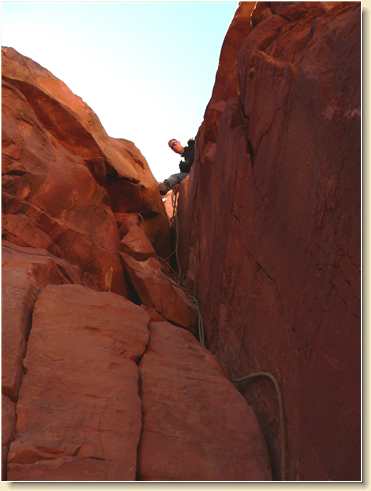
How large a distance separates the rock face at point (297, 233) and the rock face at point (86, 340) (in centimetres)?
44

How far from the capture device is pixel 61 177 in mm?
5191

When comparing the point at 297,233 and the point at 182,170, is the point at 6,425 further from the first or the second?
the point at 182,170

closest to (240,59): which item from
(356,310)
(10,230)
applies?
(10,230)

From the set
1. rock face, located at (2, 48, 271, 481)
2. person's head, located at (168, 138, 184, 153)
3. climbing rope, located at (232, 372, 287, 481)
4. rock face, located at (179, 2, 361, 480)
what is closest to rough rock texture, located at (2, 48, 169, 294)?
rock face, located at (2, 48, 271, 481)

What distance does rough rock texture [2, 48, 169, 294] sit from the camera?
4.80 m

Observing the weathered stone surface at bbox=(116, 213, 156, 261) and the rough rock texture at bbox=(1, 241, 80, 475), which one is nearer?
the rough rock texture at bbox=(1, 241, 80, 475)

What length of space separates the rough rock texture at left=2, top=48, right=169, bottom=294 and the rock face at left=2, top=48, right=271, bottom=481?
0.05 feet

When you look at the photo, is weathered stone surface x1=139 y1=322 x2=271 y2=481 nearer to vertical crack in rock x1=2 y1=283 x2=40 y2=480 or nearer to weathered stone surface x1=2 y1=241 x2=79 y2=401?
vertical crack in rock x1=2 y1=283 x2=40 y2=480

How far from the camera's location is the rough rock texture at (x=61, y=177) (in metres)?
4.80

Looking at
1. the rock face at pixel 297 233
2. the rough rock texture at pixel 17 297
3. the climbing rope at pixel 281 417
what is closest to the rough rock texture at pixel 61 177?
the rough rock texture at pixel 17 297


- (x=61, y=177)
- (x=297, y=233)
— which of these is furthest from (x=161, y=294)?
(x=297, y=233)

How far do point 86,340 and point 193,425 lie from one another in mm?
988

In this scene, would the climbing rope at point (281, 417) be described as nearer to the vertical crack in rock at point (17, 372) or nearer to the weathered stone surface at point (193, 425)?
the weathered stone surface at point (193, 425)

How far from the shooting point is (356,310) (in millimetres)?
2506
